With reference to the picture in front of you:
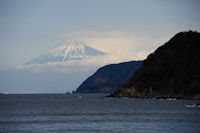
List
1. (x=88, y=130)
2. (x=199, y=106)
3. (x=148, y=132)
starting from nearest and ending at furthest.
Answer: (x=148, y=132) → (x=88, y=130) → (x=199, y=106)

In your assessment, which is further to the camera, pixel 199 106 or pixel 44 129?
pixel 199 106

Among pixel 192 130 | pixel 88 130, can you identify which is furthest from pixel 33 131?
pixel 192 130

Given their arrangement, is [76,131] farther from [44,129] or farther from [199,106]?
[199,106]

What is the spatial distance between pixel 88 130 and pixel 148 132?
10.6 m

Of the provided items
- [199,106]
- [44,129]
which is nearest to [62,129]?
[44,129]

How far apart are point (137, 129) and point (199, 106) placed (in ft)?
228

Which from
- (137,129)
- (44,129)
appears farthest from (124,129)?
(44,129)

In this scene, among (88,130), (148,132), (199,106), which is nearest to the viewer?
(148,132)

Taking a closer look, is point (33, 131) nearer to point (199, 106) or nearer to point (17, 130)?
point (17, 130)

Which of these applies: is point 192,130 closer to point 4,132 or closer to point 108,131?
point 108,131

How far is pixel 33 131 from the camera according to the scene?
76062mm

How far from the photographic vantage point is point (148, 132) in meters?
72.7

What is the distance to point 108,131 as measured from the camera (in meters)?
74.8

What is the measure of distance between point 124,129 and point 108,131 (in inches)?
172
